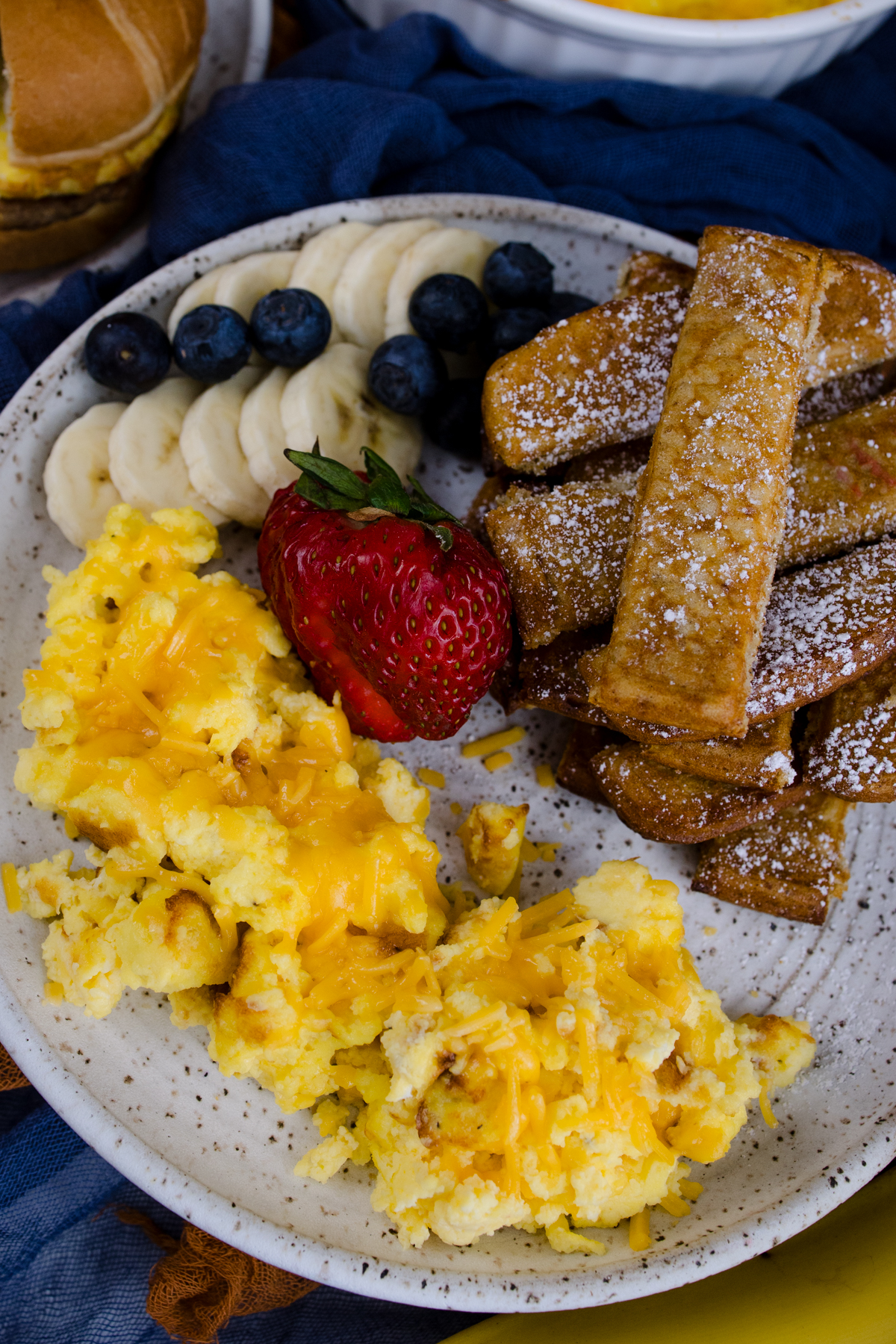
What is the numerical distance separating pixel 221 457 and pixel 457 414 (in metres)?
0.52

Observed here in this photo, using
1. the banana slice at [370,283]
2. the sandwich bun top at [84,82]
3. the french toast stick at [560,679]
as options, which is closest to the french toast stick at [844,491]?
the french toast stick at [560,679]

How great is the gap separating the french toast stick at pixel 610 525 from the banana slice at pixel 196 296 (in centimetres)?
84

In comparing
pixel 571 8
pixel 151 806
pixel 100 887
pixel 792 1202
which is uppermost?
pixel 571 8

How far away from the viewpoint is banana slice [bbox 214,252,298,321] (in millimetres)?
2150

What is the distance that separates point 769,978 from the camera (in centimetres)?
211

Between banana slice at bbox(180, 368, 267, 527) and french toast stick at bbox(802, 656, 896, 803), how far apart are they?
123cm

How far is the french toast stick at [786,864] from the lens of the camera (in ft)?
6.54

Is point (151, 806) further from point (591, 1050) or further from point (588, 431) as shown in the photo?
point (588, 431)

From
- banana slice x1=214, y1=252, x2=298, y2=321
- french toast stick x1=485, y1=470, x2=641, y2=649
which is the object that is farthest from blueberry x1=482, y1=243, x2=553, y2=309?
french toast stick x1=485, y1=470, x2=641, y2=649

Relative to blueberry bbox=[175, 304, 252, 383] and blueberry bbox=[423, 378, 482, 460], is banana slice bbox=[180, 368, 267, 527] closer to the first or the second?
blueberry bbox=[175, 304, 252, 383]

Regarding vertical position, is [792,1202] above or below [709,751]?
below

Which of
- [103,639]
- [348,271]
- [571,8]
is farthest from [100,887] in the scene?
[571,8]

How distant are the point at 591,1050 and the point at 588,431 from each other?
3.75 feet

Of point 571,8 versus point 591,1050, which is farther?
point 571,8
